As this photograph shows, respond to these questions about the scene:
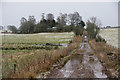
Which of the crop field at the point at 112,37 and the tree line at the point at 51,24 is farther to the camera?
the tree line at the point at 51,24

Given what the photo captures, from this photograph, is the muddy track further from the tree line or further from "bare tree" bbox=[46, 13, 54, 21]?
"bare tree" bbox=[46, 13, 54, 21]

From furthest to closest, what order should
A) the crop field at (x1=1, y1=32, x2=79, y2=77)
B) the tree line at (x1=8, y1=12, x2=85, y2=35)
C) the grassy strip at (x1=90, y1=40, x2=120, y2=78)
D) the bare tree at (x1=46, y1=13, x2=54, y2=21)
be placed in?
the bare tree at (x1=46, y1=13, x2=54, y2=21), the tree line at (x1=8, y1=12, x2=85, y2=35), the grassy strip at (x1=90, y1=40, x2=120, y2=78), the crop field at (x1=1, y1=32, x2=79, y2=77)

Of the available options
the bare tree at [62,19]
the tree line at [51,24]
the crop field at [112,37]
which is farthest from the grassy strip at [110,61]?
the bare tree at [62,19]

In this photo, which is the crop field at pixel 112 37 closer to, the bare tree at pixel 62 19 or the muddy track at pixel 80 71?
the muddy track at pixel 80 71

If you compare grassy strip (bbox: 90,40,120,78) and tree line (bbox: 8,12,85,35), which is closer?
grassy strip (bbox: 90,40,120,78)

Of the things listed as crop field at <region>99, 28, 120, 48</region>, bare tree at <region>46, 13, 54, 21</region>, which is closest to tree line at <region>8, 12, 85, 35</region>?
bare tree at <region>46, 13, 54, 21</region>

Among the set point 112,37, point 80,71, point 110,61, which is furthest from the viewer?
point 112,37

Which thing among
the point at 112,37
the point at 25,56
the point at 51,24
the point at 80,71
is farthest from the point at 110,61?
the point at 51,24

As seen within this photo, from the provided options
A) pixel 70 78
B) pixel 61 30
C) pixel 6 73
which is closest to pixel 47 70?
pixel 70 78

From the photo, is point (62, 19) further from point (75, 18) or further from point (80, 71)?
point (80, 71)

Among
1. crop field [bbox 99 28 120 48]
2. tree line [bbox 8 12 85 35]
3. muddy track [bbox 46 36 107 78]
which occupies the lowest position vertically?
muddy track [bbox 46 36 107 78]

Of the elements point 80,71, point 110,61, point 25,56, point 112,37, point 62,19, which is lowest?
point 80,71

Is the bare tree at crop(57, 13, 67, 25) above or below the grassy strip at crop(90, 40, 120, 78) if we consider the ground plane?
above

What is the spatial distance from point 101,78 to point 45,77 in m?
3.03
